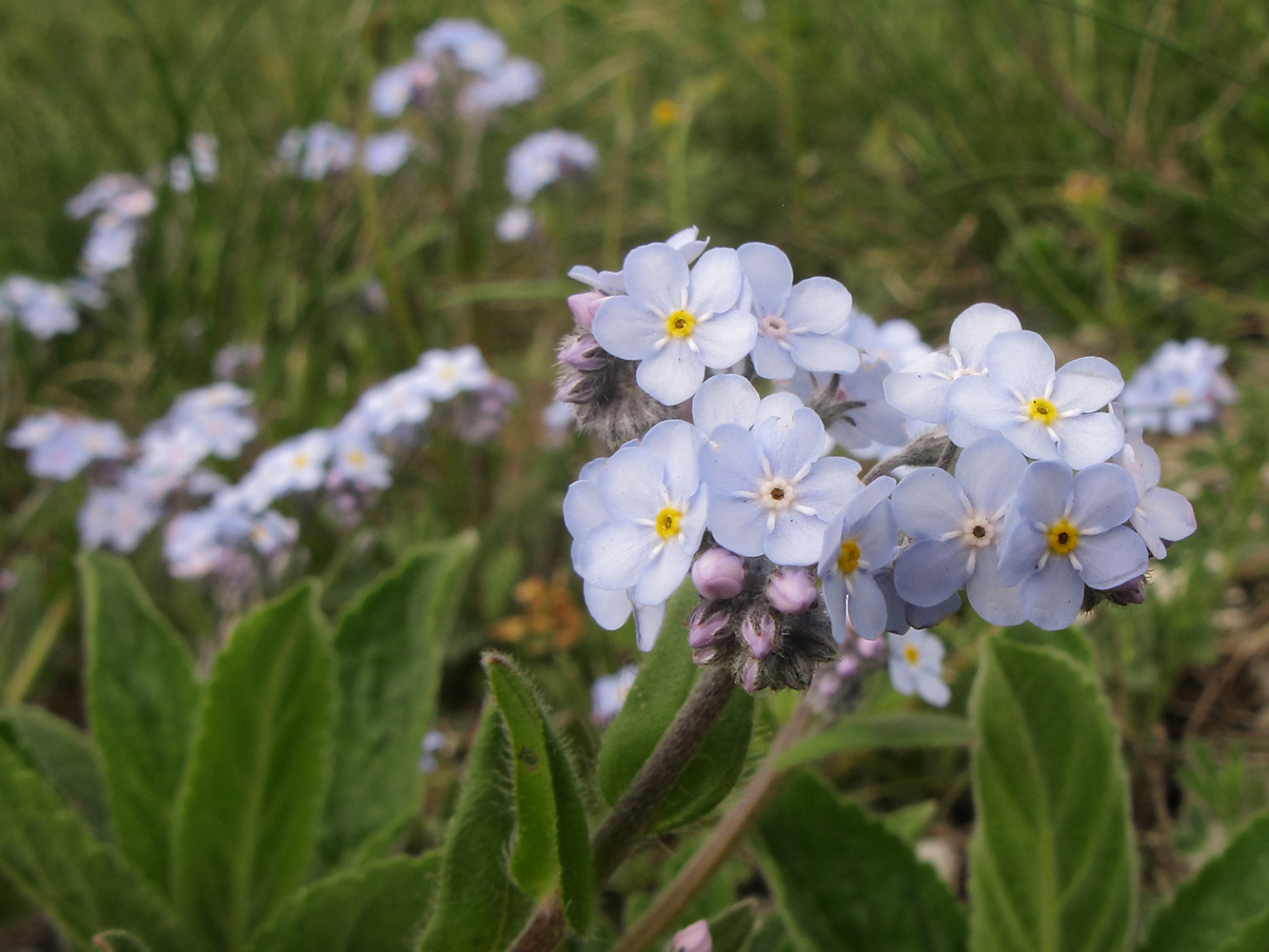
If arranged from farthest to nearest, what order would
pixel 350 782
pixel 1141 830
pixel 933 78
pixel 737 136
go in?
1. pixel 737 136
2. pixel 933 78
3. pixel 1141 830
4. pixel 350 782

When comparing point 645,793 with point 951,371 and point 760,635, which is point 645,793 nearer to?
point 760,635

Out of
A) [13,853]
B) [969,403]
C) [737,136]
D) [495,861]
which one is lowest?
[737,136]

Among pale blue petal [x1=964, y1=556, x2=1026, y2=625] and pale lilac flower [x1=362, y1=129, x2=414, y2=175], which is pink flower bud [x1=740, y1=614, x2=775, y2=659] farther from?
pale lilac flower [x1=362, y1=129, x2=414, y2=175]

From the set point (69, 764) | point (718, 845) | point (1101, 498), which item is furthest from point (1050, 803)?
point (69, 764)

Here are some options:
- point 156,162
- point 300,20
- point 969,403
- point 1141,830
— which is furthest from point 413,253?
point 969,403

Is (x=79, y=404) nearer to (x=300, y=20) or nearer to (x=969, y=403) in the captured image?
(x=300, y=20)
